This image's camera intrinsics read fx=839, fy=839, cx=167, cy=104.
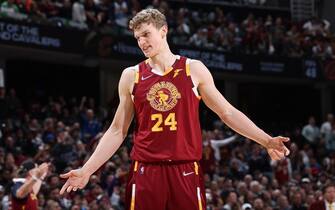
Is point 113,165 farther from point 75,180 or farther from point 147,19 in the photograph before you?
point 147,19

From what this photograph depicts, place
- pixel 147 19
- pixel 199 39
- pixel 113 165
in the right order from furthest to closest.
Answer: pixel 199 39 → pixel 113 165 → pixel 147 19

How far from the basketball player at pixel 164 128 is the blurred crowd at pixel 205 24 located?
50.8 ft

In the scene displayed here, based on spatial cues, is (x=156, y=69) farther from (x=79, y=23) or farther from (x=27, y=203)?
(x=79, y=23)

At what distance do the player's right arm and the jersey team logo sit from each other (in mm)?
196

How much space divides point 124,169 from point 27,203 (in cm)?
712

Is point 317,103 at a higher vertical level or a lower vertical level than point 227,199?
higher

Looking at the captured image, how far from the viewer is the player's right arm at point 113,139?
5.85m

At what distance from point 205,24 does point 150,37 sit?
22373 mm

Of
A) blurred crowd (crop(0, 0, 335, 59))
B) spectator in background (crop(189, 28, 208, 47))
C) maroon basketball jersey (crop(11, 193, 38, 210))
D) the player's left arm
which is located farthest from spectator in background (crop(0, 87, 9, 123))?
the player's left arm

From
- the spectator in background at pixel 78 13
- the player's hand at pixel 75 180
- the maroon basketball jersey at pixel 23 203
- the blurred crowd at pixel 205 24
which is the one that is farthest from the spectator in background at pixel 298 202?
the player's hand at pixel 75 180

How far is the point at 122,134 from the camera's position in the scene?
608 cm

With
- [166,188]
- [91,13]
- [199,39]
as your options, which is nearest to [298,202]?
[91,13]

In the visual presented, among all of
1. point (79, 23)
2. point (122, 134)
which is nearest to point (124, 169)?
point (79, 23)

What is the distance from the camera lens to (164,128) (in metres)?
5.86
